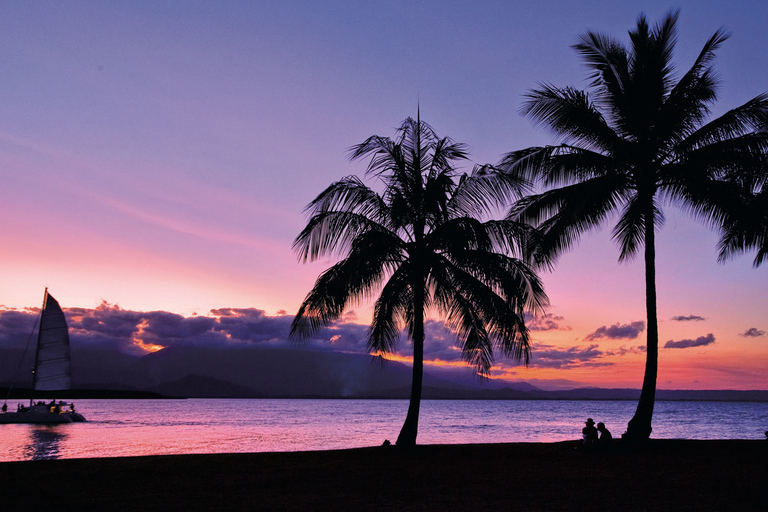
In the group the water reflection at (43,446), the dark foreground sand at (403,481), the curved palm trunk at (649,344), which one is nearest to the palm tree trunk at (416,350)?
the dark foreground sand at (403,481)

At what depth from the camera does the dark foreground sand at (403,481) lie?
8.77 m

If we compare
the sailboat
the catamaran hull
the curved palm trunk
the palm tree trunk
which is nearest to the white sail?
the sailboat

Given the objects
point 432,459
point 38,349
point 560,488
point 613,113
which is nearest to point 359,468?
point 432,459

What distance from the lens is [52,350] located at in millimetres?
58312

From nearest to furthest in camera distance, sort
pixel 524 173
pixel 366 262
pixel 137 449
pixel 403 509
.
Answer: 1. pixel 403 509
2. pixel 366 262
3. pixel 524 173
4. pixel 137 449

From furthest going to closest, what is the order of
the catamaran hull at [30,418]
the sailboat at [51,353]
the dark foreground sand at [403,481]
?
the catamaran hull at [30,418] < the sailboat at [51,353] < the dark foreground sand at [403,481]

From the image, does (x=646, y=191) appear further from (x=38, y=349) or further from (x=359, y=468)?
(x=38, y=349)

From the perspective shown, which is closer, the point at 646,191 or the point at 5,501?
the point at 5,501

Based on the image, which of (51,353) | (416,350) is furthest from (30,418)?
(416,350)

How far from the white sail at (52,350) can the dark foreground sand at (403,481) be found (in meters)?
49.8

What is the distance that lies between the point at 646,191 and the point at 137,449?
34280 mm

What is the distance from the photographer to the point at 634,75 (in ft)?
55.9

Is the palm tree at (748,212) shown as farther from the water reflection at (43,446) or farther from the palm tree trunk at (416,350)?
the water reflection at (43,446)

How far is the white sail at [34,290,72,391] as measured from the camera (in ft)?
186
